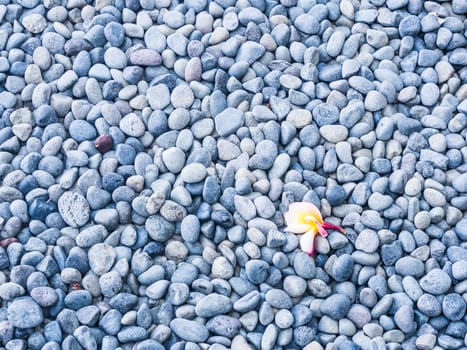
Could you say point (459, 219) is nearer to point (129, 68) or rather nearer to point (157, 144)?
point (157, 144)

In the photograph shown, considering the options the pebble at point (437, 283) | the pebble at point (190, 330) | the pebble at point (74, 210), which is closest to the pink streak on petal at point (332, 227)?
the pebble at point (437, 283)

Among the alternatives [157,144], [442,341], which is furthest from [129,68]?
[442,341]

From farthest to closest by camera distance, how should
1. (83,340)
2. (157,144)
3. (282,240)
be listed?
(157,144) < (282,240) < (83,340)

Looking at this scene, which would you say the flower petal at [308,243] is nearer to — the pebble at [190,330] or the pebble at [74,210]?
the pebble at [190,330]

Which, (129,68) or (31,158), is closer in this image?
(31,158)

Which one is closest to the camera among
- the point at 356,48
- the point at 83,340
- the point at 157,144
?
the point at 83,340

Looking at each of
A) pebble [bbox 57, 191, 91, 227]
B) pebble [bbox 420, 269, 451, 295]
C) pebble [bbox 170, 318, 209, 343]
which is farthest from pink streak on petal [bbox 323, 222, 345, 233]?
pebble [bbox 57, 191, 91, 227]

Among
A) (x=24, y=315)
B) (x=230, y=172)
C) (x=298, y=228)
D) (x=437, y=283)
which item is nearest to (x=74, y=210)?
(x=24, y=315)
